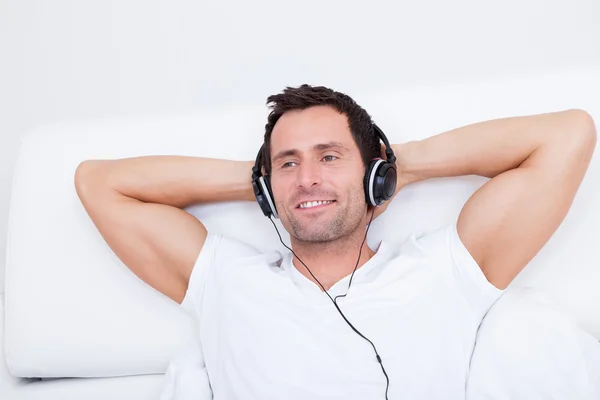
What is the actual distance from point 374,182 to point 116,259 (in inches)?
30.6

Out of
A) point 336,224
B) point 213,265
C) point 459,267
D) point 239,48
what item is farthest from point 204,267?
point 239,48

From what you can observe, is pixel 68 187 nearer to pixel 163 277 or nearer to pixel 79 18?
pixel 163 277

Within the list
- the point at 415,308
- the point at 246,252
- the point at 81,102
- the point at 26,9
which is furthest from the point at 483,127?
the point at 26,9

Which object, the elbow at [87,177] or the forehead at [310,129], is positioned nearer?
the forehead at [310,129]

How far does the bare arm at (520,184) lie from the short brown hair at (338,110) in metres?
0.23

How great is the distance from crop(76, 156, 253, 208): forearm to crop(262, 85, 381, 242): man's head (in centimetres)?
11

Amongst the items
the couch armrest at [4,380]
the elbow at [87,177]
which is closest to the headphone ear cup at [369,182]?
the elbow at [87,177]

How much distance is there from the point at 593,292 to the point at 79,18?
2.00 meters

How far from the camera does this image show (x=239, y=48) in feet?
6.39

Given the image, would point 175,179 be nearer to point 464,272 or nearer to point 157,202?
point 157,202

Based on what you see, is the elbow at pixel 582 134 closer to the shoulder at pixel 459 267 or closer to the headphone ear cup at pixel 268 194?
the shoulder at pixel 459 267

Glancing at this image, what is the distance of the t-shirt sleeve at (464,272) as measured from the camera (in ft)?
4.09

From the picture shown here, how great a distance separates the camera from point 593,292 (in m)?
1.36

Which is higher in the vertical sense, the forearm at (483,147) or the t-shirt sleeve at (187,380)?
the forearm at (483,147)
